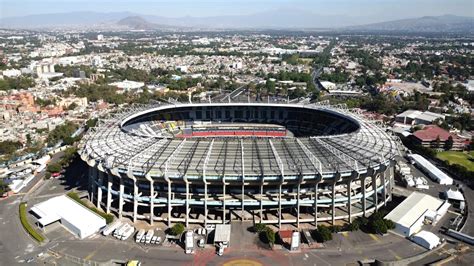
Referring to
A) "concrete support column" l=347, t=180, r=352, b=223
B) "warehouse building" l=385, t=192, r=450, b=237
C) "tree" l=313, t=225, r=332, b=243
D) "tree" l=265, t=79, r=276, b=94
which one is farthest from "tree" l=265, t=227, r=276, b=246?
"tree" l=265, t=79, r=276, b=94

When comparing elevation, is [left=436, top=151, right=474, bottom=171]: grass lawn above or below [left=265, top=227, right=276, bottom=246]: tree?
below

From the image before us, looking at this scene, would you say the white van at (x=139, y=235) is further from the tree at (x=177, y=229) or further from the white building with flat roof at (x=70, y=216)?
the white building with flat roof at (x=70, y=216)

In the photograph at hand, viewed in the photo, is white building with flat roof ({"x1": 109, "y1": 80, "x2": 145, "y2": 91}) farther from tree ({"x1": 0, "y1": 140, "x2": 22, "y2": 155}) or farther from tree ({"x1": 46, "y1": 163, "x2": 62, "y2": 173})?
tree ({"x1": 46, "y1": 163, "x2": 62, "y2": 173})

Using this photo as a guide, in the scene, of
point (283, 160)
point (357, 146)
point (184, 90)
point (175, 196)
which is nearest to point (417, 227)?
point (357, 146)

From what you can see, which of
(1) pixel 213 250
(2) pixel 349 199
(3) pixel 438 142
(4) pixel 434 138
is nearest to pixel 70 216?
(1) pixel 213 250

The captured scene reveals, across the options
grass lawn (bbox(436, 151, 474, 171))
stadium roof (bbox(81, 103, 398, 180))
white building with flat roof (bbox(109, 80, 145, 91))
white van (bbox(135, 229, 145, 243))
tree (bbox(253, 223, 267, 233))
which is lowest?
grass lawn (bbox(436, 151, 474, 171))

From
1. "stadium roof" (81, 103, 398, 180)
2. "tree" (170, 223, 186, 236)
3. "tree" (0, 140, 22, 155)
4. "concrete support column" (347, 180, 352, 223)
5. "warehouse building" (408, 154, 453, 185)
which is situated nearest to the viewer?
"tree" (170, 223, 186, 236)

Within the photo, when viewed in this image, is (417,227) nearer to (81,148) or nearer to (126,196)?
(126,196)

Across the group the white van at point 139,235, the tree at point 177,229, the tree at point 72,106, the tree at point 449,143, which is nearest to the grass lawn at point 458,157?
the tree at point 449,143
